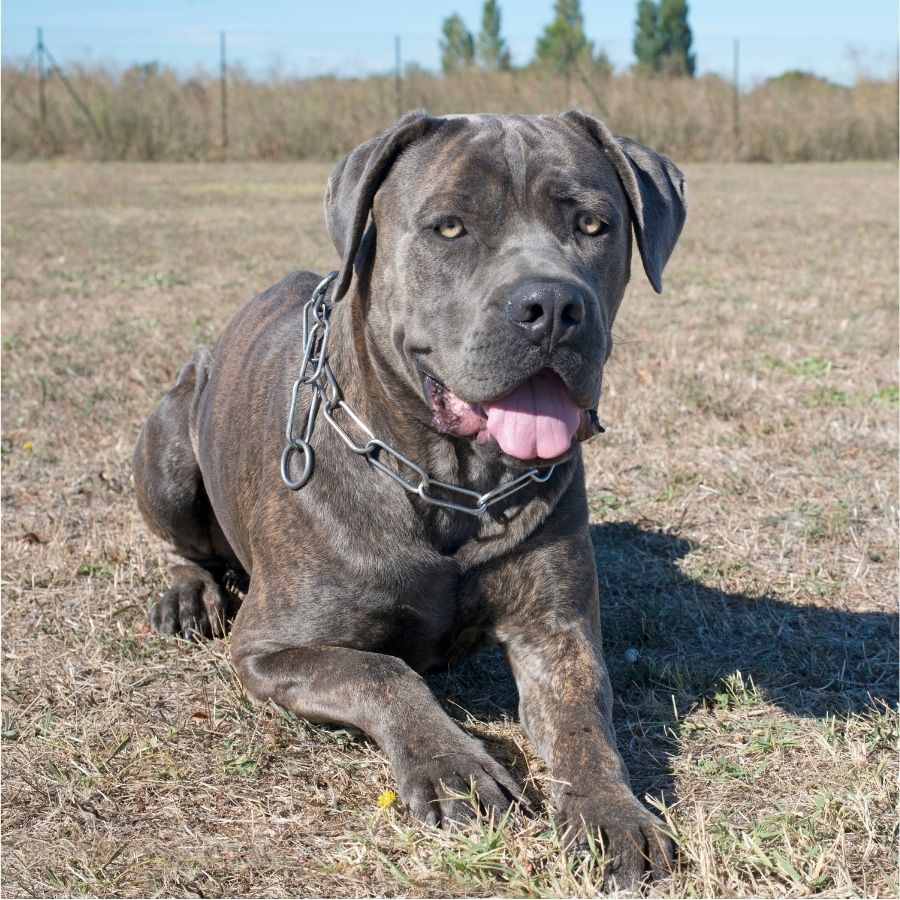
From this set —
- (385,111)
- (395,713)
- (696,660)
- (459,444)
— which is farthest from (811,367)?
(385,111)

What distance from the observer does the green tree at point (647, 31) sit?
2013 inches

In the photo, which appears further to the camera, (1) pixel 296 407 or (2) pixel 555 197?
(1) pixel 296 407

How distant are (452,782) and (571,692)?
0.47 m

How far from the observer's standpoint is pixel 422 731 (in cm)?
267

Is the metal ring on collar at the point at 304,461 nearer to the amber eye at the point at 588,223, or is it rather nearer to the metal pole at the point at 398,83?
the amber eye at the point at 588,223

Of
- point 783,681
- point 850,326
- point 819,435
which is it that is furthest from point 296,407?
point 850,326

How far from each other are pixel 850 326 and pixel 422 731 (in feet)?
19.2

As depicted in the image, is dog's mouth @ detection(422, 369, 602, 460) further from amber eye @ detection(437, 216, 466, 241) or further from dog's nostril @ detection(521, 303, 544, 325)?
amber eye @ detection(437, 216, 466, 241)

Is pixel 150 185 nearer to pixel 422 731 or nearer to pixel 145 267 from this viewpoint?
pixel 145 267

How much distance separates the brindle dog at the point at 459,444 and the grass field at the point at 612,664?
178 millimetres

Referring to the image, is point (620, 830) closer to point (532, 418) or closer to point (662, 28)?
point (532, 418)

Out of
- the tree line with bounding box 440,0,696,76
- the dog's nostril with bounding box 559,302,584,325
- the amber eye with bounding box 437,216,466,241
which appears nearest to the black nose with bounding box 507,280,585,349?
the dog's nostril with bounding box 559,302,584,325

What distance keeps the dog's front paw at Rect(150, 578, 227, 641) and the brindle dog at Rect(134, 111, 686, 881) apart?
51 cm

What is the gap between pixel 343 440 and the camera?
3059mm
